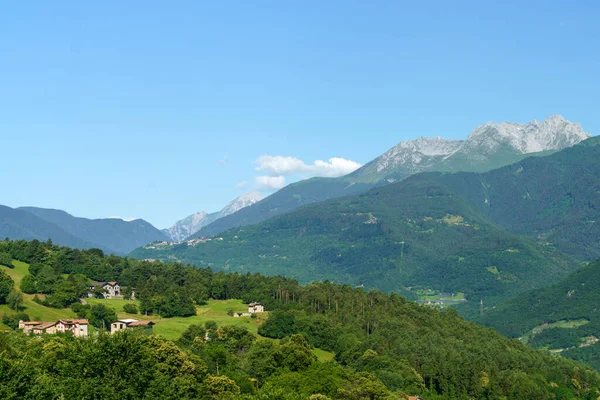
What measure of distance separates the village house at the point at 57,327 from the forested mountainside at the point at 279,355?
15.7 meters

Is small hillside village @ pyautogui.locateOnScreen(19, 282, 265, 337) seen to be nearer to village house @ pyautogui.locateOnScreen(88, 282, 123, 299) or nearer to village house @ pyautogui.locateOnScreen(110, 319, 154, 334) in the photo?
village house @ pyautogui.locateOnScreen(110, 319, 154, 334)

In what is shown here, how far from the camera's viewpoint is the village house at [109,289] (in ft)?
594

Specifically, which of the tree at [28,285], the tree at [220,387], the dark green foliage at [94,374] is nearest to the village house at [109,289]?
the tree at [28,285]

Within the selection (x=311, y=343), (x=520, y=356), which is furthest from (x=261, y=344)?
(x=520, y=356)

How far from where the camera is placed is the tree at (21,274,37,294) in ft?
529

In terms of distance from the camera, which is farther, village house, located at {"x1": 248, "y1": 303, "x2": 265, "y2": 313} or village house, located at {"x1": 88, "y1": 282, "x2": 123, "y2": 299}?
village house, located at {"x1": 88, "y1": 282, "x2": 123, "y2": 299}

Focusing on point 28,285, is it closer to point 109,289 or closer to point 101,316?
point 101,316

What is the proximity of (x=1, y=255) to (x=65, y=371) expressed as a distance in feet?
383

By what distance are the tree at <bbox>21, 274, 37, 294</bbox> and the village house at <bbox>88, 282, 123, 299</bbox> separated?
17.8 m

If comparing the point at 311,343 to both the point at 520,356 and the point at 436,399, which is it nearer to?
the point at 436,399

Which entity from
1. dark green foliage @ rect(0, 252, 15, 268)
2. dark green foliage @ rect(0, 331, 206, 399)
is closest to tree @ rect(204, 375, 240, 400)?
dark green foliage @ rect(0, 331, 206, 399)

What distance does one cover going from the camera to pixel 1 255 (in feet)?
593

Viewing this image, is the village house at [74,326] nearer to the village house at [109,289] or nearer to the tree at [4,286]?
the tree at [4,286]

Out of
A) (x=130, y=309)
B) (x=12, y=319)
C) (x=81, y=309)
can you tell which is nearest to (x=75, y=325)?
(x=12, y=319)
